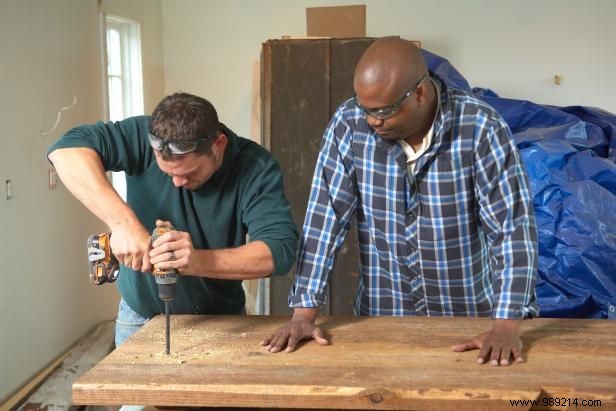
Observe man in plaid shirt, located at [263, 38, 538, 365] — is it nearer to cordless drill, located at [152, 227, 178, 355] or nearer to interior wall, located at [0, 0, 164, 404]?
cordless drill, located at [152, 227, 178, 355]

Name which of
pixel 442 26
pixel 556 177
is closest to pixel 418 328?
pixel 556 177

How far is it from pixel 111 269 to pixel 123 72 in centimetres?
321

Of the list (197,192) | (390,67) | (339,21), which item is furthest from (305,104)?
(390,67)

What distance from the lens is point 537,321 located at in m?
1.92

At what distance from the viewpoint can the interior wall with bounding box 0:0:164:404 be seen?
3.08m

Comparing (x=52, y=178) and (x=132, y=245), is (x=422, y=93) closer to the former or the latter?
(x=132, y=245)

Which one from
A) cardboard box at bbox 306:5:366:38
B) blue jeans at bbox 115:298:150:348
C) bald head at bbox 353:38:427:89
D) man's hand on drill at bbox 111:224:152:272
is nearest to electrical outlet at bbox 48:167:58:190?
blue jeans at bbox 115:298:150:348

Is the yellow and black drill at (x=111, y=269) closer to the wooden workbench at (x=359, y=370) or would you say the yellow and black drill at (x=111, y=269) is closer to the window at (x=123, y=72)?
the wooden workbench at (x=359, y=370)

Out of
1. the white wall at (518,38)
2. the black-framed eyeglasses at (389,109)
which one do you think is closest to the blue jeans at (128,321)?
the black-framed eyeglasses at (389,109)

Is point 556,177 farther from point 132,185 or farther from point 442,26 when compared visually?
point 132,185

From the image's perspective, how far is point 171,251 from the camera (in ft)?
5.23

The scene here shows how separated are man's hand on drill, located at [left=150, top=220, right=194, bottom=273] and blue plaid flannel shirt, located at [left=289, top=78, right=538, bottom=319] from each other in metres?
0.38

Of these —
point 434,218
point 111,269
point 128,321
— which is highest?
point 434,218

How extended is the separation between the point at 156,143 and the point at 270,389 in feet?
2.43
